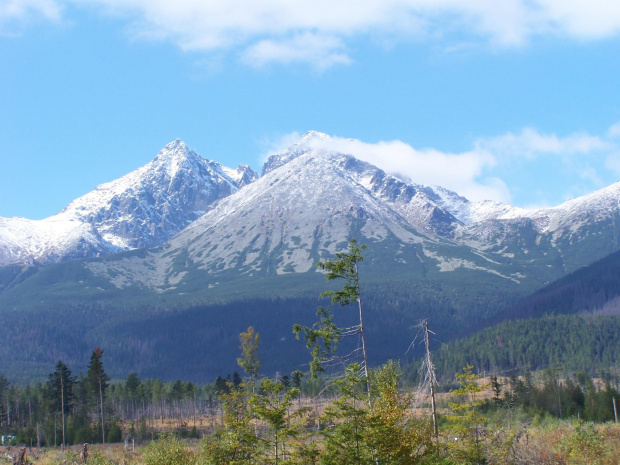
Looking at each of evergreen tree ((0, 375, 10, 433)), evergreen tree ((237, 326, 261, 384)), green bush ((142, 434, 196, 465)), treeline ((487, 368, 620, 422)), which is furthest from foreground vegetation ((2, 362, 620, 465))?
evergreen tree ((0, 375, 10, 433))

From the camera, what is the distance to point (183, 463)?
44562 mm

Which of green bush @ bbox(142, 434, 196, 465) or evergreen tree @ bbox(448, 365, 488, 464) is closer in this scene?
green bush @ bbox(142, 434, 196, 465)

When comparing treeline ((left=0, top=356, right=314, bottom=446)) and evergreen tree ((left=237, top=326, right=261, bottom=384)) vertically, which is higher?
evergreen tree ((left=237, top=326, right=261, bottom=384))

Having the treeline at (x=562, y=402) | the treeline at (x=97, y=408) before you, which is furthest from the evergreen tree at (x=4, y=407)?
the treeline at (x=562, y=402)

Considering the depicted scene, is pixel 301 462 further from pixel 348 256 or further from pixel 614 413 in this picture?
pixel 614 413

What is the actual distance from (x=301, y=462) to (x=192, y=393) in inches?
5112

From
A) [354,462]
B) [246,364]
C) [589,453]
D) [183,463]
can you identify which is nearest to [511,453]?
[589,453]

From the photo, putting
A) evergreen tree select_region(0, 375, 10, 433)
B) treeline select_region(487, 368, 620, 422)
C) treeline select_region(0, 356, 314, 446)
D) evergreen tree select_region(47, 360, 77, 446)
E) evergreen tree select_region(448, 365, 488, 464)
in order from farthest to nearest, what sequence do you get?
evergreen tree select_region(0, 375, 10, 433), evergreen tree select_region(47, 360, 77, 446), treeline select_region(487, 368, 620, 422), treeline select_region(0, 356, 314, 446), evergreen tree select_region(448, 365, 488, 464)

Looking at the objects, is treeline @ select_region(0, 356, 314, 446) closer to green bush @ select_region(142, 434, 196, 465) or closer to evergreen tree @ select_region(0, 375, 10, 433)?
evergreen tree @ select_region(0, 375, 10, 433)

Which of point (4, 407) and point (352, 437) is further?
point (4, 407)

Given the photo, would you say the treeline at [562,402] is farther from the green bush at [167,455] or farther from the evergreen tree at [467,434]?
the green bush at [167,455]

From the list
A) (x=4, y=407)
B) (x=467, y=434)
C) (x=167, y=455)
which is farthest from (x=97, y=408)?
(x=467, y=434)

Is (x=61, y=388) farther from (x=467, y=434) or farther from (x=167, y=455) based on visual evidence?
(x=467, y=434)

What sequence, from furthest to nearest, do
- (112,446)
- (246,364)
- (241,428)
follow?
(112,446)
(246,364)
(241,428)
